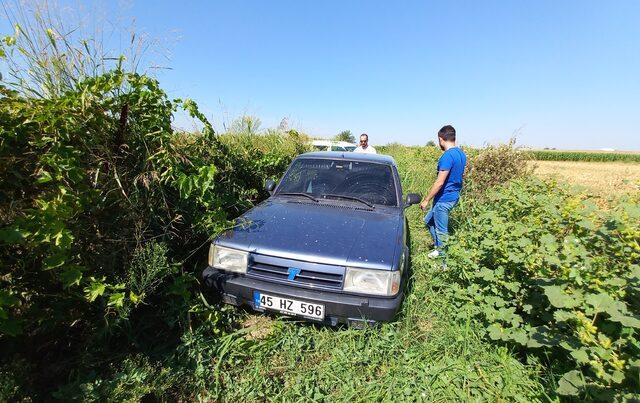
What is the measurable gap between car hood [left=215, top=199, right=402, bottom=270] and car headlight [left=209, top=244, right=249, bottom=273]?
0.05 m

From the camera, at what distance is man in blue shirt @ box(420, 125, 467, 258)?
13.6 feet

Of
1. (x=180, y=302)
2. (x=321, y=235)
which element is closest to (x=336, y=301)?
(x=321, y=235)

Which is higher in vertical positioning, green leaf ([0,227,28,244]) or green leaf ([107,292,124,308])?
green leaf ([0,227,28,244])

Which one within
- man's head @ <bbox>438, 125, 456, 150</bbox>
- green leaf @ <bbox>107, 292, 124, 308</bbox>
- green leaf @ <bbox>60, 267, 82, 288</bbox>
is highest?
man's head @ <bbox>438, 125, 456, 150</bbox>

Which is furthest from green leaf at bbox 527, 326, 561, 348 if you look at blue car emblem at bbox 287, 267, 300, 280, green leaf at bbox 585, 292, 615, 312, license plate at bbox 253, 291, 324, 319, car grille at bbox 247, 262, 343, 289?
blue car emblem at bbox 287, 267, 300, 280

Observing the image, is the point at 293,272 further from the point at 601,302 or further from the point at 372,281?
the point at 601,302

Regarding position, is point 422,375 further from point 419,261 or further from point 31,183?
point 31,183

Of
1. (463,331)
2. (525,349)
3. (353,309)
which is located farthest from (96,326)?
(525,349)

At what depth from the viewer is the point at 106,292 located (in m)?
1.92

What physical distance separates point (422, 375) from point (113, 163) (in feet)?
8.45

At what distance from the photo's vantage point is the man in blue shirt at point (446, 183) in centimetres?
416

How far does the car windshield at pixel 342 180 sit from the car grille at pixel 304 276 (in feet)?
4.33

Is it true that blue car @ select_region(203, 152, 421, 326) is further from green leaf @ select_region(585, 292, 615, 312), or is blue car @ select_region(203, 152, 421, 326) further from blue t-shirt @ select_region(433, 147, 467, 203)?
blue t-shirt @ select_region(433, 147, 467, 203)

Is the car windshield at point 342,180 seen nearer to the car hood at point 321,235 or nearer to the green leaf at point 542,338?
the car hood at point 321,235
